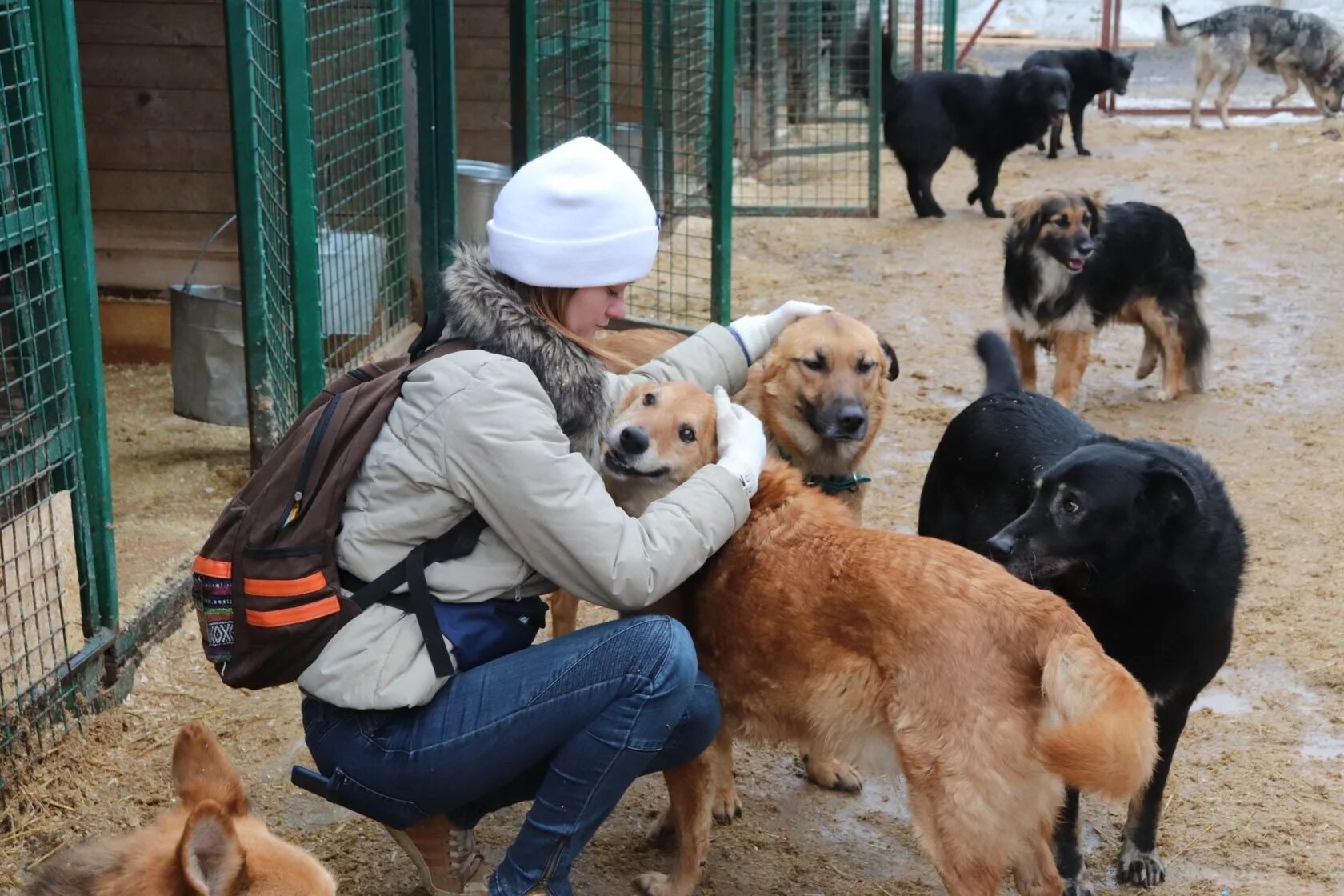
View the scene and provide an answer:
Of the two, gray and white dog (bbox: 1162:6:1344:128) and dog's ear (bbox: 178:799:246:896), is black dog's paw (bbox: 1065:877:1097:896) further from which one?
gray and white dog (bbox: 1162:6:1344:128)

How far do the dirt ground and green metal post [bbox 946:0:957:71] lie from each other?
653 cm

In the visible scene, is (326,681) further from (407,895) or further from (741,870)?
(741,870)

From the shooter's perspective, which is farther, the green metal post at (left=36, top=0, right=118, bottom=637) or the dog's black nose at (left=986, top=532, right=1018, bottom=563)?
the green metal post at (left=36, top=0, right=118, bottom=637)

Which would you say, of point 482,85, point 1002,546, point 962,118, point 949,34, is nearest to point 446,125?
point 482,85

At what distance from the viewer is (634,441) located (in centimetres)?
325

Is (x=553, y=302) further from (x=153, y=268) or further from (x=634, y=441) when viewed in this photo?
(x=153, y=268)

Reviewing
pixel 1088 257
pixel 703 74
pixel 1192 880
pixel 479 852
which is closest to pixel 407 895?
pixel 479 852

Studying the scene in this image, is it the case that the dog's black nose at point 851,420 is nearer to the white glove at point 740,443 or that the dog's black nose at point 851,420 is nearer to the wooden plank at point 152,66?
the white glove at point 740,443

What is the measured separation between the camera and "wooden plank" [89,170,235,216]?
23.0 ft

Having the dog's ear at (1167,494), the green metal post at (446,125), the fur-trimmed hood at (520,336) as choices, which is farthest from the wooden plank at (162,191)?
the dog's ear at (1167,494)

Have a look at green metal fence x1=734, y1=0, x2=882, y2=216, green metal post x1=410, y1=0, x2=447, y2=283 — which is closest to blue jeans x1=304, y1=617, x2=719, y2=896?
green metal post x1=410, y1=0, x2=447, y2=283

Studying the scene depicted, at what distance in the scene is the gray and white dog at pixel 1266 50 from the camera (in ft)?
54.0

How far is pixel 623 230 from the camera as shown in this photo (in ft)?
9.26

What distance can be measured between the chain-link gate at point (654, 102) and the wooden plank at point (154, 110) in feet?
4.99
